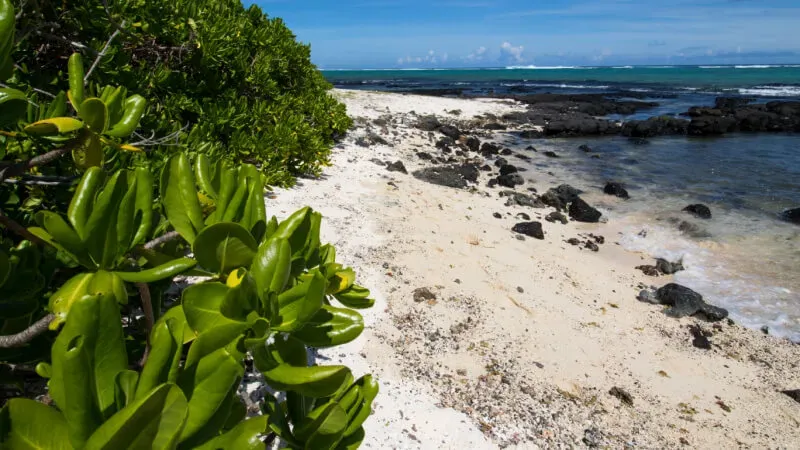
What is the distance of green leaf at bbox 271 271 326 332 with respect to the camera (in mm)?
909

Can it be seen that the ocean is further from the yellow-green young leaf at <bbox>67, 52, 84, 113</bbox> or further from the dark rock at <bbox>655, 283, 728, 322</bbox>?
the yellow-green young leaf at <bbox>67, 52, 84, 113</bbox>

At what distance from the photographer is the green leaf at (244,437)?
0.94m

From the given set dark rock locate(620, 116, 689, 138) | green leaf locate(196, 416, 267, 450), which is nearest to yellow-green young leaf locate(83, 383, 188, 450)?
green leaf locate(196, 416, 267, 450)

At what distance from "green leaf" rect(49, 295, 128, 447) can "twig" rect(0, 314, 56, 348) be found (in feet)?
1.38

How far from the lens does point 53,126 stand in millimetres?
1287

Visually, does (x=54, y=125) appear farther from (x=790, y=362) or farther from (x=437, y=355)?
(x=790, y=362)

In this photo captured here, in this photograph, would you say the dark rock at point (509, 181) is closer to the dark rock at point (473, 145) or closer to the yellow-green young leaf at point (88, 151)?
the dark rock at point (473, 145)

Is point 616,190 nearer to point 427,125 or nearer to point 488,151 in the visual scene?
point 488,151

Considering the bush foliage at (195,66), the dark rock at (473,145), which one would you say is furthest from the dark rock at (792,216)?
the bush foliage at (195,66)

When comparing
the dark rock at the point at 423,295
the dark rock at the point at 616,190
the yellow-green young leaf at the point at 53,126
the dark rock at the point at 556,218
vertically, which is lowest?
the dark rock at the point at 616,190

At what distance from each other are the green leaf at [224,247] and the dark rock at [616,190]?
10.9 metres

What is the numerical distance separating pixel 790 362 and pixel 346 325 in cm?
546

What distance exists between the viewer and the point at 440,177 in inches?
369

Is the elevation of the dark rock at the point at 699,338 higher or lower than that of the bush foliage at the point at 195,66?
lower
